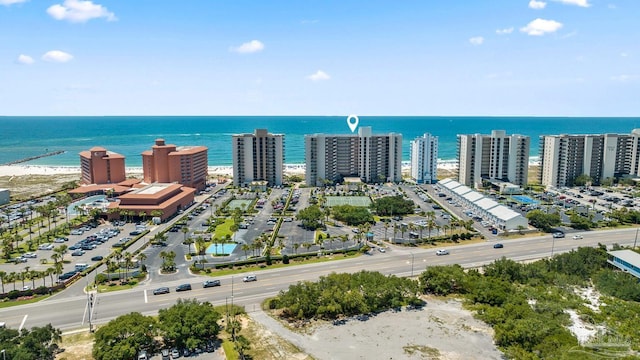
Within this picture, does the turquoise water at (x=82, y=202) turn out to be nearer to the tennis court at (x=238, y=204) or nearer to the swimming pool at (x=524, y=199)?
the tennis court at (x=238, y=204)

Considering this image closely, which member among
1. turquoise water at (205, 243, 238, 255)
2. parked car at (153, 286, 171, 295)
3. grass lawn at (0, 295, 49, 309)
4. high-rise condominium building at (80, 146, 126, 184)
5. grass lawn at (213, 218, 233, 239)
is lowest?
grass lawn at (0, 295, 49, 309)

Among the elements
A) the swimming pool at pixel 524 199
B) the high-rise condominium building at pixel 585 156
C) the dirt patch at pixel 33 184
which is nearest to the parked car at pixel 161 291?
the dirt patch at pixel 33 184

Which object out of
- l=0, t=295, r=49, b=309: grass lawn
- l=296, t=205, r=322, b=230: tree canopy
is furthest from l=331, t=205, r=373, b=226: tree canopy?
l=0, t=295, r=49, b=309: grass lawn

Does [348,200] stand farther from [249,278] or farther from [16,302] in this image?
[16,302]

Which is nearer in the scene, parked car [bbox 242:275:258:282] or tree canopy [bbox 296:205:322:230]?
parked car [bbox 242:275:258:282]

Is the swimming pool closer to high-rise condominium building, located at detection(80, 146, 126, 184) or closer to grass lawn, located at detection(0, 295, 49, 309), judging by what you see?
grass lawn, located at detection(0, 295, 49, 309)

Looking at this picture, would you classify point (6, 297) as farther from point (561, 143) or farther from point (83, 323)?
point (561, 143)

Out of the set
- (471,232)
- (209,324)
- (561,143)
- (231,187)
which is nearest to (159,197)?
(231,187)
